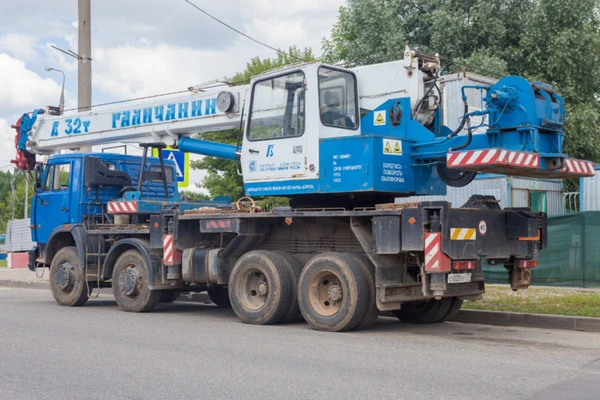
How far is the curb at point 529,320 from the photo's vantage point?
1141cm

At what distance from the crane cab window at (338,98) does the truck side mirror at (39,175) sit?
682 centimetres

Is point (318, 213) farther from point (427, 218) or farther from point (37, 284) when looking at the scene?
point (37, 284)

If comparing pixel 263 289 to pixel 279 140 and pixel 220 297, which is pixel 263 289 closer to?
pixel 279 140

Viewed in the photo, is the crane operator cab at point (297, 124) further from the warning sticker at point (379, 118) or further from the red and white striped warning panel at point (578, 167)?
the red and white striped warning panel at point (578, 167)

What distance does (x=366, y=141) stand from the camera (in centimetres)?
1080

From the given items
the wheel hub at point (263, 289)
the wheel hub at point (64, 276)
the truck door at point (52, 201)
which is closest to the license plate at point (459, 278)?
the wheel hub at point (263, 289)

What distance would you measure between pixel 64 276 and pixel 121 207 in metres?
1.82

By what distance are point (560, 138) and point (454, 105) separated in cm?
221

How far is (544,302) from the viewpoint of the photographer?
13.6 metres

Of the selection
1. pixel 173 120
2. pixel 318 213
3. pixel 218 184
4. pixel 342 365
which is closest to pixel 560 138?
pixel 318 213

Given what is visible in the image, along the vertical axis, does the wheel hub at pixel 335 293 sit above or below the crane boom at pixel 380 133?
below

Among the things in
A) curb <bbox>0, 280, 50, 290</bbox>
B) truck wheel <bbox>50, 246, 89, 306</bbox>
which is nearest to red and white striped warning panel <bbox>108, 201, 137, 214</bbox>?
truck wheel <bbox>50, 246, 89, 306</bbox>

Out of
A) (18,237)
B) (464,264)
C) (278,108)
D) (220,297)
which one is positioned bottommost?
(220,297)

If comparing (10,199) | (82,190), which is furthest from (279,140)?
(10,199)
